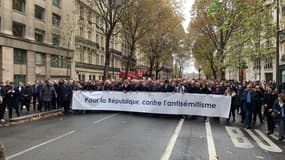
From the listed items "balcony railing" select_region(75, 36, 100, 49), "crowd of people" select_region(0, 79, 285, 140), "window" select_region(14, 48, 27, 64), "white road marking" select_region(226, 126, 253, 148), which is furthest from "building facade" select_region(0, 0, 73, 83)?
"white road marking" select_region(226, 126, 253, 148)

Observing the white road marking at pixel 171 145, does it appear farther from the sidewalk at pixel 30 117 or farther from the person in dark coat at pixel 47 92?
the person in dark coat at pixel 47 92

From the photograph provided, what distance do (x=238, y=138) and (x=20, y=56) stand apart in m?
28.0

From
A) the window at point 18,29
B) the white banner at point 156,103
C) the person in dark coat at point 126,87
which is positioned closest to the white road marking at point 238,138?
the white banner at point 156,103

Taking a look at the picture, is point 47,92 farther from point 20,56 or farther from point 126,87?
point 20,56

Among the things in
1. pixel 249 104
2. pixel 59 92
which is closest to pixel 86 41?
pixel 59 92

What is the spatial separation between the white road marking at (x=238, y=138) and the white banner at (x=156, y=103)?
79.9 inches

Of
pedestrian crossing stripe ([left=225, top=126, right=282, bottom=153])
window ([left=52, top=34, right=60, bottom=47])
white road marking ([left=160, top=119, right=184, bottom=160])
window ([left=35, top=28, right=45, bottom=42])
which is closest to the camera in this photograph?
white road marking ([left=160, top=119, right=184, bottom=160])

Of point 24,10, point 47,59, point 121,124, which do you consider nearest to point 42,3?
point 24,10

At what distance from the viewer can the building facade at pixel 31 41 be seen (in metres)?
31.4

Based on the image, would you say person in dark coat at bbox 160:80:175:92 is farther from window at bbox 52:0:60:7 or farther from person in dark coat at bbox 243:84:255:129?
window at bbox 52:0:60:7

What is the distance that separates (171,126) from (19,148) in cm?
621

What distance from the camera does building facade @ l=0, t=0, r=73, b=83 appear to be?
3142 centimetres

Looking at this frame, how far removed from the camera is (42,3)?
3862 cm

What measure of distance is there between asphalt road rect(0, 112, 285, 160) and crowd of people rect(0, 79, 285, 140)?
3.02 feet
